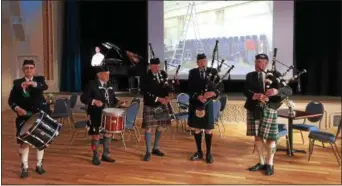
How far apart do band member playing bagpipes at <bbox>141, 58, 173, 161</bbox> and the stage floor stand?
42 centimetres

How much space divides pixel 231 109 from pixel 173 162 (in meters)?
2.83

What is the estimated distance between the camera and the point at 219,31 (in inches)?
299

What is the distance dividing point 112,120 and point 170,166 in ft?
2.68

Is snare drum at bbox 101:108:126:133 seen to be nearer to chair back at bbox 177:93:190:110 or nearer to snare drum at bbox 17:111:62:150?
snare drum at bbox 17:111:62:150

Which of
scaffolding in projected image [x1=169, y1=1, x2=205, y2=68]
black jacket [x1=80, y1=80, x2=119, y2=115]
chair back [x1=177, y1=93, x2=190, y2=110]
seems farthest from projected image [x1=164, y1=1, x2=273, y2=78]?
black jacket [x1=80, y1=80, x2=119, y2=115]

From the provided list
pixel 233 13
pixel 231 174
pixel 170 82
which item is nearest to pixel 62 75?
pixel 233 13

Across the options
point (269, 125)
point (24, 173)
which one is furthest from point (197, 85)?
point (24, 173)

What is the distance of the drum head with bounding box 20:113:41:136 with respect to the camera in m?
3.47

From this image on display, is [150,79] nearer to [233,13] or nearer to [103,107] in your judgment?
[103,107]

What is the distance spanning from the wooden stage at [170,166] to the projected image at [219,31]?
97.7 inches

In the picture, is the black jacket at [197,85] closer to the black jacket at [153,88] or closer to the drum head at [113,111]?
the black jacket at [153,88]

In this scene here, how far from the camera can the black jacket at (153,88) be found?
4.36m

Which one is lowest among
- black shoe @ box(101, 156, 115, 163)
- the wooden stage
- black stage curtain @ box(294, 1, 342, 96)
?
the wooden stage

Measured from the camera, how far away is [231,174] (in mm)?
3928
